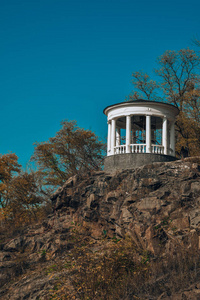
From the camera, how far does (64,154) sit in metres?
32.9

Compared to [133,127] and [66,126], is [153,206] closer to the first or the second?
[133,127]

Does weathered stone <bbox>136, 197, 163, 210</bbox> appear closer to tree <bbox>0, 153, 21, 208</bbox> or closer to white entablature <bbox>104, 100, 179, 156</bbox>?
white entablature <bbox>104, 100, 179, 156</bbox>

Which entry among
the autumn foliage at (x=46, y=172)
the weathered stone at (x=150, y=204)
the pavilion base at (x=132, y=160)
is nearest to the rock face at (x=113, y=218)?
the weathered stone at (x=150, y=204)

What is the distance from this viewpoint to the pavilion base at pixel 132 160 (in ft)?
71.1

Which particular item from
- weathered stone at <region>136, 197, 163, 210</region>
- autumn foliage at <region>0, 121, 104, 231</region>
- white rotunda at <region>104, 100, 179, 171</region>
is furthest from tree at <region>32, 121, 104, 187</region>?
weathered stone at <region>136, 197, 163, 210</region>

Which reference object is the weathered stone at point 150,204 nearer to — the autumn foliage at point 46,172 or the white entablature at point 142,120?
the white entablature at point 142,120

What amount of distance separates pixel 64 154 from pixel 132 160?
39.6ft

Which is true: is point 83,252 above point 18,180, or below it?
below

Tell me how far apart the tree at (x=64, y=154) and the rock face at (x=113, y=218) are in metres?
10.3

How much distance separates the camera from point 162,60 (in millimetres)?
35281

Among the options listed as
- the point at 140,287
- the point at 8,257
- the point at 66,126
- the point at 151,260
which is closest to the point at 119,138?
the point at 66,126

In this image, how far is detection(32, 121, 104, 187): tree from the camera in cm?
3262

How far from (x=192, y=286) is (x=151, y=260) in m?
2.67

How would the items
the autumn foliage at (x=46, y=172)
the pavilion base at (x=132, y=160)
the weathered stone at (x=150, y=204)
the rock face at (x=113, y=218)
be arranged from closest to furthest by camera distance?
the rock face at (x=113, y=218)
the weathered stone at (x=150, y=204)
the pavilion base at (x=132, y=160)
the autumn foliage at (x=46, y=172)
